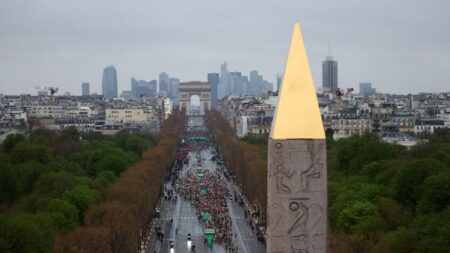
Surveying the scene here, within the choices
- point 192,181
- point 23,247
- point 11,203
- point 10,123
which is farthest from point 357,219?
point 10,123

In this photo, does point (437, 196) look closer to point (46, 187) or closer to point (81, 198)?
point (81, 198)

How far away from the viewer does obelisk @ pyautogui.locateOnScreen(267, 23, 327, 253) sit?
43.7 ft

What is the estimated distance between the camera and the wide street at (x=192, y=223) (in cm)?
4119

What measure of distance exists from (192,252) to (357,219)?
7.91 metres

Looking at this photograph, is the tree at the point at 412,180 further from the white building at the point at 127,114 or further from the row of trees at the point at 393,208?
the white building at the point at 127,114

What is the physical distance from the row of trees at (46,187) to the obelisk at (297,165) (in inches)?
683

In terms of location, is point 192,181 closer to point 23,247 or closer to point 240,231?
point 240,231

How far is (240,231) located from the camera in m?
46.1

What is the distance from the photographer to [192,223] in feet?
163

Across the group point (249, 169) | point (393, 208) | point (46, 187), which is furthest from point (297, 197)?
point (249, 169)

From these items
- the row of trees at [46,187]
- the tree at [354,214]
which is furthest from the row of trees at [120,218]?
the tree at [354,214]

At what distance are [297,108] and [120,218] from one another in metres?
24.8

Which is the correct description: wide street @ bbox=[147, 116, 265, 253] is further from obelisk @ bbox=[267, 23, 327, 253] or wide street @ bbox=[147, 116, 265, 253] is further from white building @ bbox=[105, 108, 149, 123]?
white building @ bbox=[105, 108, 149, 123]

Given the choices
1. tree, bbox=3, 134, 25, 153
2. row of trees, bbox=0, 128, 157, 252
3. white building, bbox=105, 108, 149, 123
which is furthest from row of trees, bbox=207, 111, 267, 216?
white building, bbox=105, 108, 149, 123
